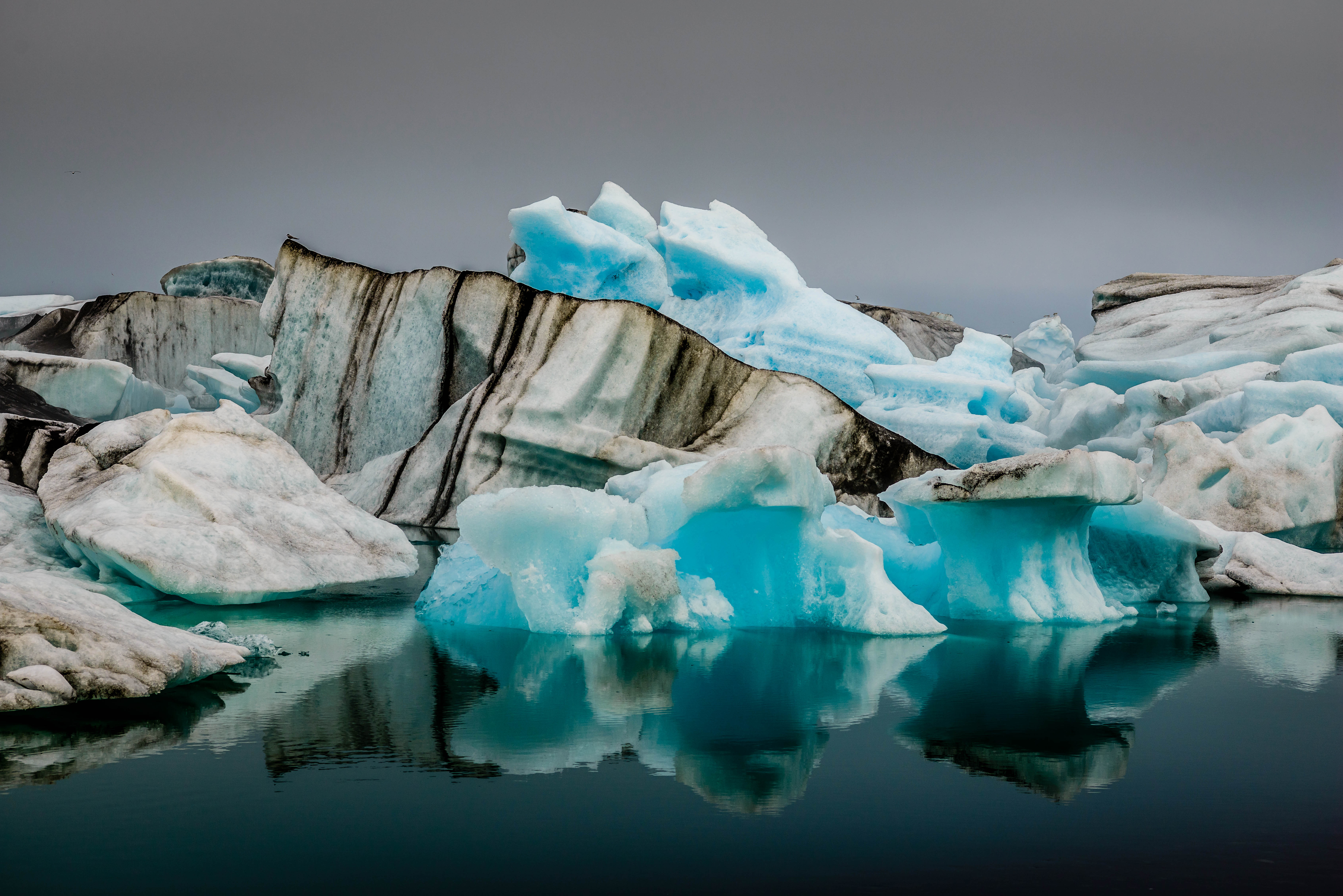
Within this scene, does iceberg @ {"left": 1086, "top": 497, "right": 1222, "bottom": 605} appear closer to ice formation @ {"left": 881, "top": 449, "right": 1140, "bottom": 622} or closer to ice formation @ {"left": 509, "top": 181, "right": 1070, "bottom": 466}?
ice formation @ {"left": 881, "top": 449, "right": 1140, "bottom": 622}

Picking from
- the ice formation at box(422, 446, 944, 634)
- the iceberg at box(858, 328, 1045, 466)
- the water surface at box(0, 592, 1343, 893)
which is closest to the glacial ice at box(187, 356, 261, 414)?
the iceberg at box(858, 328, 1045, 466)

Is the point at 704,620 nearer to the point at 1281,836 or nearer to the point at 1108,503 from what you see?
the point at 1108,503

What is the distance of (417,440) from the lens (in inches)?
554

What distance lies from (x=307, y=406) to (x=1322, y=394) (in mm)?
12041

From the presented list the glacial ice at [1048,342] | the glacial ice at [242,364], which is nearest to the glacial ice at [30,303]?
the glacial ice at [242,364]

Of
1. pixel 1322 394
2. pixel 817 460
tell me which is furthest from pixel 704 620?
pixel 1322 394

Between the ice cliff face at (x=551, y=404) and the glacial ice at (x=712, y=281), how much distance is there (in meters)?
3.12

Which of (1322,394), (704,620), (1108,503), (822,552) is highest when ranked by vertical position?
(1322,394)

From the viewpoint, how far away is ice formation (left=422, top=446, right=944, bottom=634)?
6.04 meters

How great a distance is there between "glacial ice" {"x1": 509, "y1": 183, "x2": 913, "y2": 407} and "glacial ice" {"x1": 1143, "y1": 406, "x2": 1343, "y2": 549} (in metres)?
6.30

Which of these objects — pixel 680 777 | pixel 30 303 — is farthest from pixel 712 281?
pixel 30 303

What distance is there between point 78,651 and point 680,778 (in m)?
2.17

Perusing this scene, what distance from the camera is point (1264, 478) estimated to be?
35.3 ft

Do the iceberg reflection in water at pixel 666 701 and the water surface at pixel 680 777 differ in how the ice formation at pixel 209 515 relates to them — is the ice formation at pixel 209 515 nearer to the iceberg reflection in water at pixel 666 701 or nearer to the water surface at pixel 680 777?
the iceberg reflection in water at pixel 666 701
